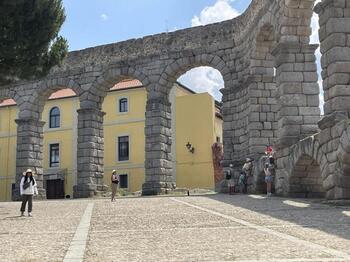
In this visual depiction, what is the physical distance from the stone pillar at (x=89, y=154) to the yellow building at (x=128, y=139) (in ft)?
32.4

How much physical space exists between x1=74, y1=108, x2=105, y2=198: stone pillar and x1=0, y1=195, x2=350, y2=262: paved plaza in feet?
45.5

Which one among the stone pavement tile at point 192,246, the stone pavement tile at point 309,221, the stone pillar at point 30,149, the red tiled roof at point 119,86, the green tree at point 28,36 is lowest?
the stone pavement tile at point 192,246

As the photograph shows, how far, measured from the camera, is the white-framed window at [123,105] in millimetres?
36356

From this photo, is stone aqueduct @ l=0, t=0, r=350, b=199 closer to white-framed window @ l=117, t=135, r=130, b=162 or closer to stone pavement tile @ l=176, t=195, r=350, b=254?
stone pavement tile @ l=176, t=195, r=350, b=254

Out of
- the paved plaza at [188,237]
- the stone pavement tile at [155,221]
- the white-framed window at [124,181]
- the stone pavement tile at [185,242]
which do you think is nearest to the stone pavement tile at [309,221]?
the paved plaza at [188,237]

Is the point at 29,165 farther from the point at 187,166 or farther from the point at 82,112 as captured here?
the point at 187,166

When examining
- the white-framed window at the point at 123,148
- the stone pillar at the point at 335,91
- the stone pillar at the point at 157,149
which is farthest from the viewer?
the white-framed window at the point at 123,148

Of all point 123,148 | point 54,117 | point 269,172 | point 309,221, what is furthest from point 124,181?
point 309,221

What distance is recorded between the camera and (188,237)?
670cm

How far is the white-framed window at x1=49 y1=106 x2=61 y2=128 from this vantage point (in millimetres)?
38156

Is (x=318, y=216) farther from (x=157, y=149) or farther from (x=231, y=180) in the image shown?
(x=157, y=149)

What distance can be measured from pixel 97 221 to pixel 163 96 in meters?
14.3

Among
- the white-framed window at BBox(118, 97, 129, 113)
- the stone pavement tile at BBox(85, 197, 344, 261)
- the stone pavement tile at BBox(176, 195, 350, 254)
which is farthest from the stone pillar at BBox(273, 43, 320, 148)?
the white-framed window at BBox(118, 97, 129, 113)

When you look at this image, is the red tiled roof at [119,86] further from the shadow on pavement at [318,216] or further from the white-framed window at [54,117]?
the shadow on pavement at [318,216]
